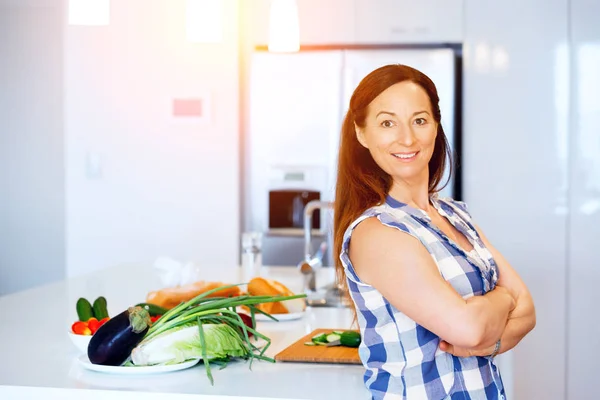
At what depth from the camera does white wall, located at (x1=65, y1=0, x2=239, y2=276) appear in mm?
4234

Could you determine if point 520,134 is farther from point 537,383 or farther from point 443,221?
point 443,221

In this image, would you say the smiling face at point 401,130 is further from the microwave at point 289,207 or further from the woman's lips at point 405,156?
the microwave at point 289,207

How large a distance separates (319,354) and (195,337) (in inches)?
11.1

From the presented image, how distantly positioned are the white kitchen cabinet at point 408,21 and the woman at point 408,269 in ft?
8.58

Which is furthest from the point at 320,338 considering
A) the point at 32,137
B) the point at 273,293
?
the point at 32,137

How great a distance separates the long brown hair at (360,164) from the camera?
1546 mm

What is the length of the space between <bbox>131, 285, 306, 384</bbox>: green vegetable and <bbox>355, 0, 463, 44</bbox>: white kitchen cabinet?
2.75m

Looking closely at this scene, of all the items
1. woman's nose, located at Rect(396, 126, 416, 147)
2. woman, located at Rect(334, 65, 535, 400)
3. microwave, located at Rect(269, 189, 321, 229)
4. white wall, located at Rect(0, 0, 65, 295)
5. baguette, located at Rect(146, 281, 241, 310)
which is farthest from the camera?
white wall, located at Rect(0, 0, 65, 295)

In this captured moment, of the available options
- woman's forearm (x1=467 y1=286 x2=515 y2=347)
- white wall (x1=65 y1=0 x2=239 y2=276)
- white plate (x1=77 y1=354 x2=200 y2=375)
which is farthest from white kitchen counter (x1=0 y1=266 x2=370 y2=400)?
white wall (x1=65 y1=0 x2=239 y2=276)

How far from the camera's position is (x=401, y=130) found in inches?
59.7

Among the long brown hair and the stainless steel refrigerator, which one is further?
the stainless steel refrigerator

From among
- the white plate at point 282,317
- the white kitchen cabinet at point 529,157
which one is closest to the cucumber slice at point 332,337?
the white plate at point 282,317

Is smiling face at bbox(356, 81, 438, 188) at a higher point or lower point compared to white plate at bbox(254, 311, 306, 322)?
higher

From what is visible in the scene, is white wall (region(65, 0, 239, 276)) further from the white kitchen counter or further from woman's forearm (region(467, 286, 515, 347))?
woman's forearm (region(467, 286, 515, 347))
